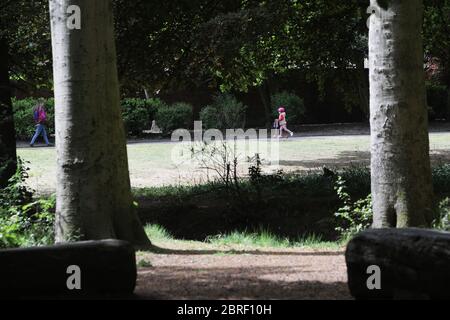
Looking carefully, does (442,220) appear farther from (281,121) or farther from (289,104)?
(289,104)

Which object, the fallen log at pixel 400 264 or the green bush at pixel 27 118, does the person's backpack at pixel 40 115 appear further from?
the fallen log at pixel 400 264

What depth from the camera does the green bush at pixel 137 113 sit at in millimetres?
31812

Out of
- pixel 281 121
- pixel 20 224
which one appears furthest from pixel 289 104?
pixel 20 224

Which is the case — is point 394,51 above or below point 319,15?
below

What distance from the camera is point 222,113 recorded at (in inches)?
1309

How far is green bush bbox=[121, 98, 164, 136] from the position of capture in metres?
31.8

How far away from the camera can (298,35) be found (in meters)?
14.8

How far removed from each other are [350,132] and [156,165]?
14.6 metres

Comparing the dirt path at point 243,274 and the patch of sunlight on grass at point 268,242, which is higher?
the dirt path at point 243,274

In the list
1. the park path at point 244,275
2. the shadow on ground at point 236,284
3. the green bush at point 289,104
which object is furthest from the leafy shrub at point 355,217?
the green bush at point 289,104

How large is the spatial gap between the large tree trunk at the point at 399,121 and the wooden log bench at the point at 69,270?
4.38 m
